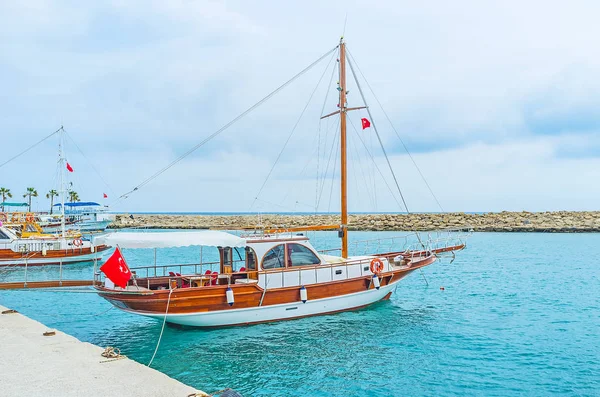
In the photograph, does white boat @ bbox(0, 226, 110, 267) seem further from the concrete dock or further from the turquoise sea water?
the concrete dock

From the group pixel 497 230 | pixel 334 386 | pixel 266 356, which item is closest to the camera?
pixel 334 386

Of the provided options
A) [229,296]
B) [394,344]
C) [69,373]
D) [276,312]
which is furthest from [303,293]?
[69,373]

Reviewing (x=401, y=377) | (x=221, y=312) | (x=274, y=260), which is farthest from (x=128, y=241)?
(x=401, y=377)

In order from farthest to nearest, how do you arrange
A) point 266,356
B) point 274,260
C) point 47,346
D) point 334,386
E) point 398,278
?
point 398,278, point 274,260, point 266,356, point 334,386, point 47,346

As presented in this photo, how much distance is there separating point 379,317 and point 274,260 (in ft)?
16.8

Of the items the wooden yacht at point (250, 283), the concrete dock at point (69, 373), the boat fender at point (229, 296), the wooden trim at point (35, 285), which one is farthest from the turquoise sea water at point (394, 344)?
the concrete dock at point (69, 373)

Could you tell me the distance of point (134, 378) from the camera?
8.44 metres

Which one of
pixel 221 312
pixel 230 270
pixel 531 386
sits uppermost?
pixel 230 270

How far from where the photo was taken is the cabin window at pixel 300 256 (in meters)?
17.0

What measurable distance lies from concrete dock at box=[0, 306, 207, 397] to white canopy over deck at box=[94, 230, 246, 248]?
3.67 meters

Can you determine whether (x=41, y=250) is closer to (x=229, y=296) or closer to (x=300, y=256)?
(x=229, y=296)

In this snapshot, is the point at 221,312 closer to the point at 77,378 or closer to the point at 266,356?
the point at 266,356

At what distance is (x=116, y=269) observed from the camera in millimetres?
13336

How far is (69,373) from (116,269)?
4995 millimetres
